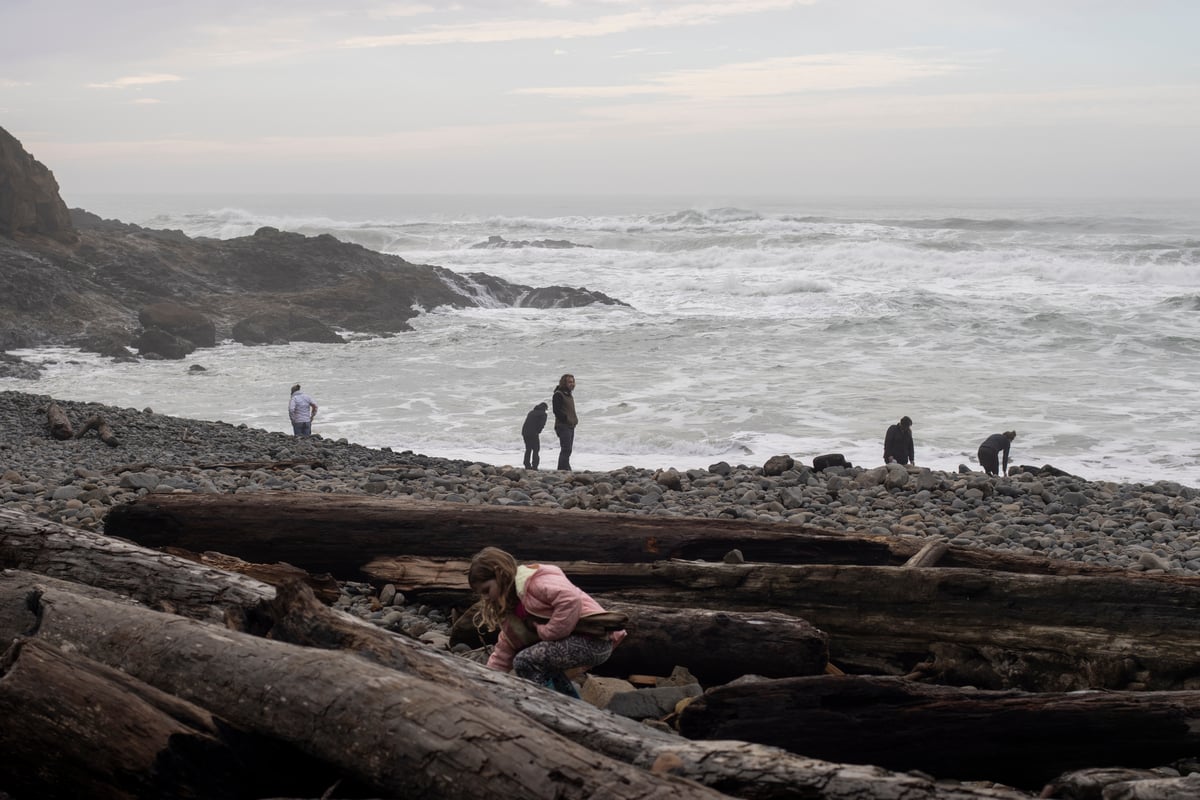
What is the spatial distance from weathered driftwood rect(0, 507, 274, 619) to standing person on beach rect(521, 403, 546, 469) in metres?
10.2

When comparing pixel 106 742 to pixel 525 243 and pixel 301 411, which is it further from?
pixel 525 243

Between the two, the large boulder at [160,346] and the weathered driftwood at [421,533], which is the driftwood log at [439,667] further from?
the large boulder at [160,346]

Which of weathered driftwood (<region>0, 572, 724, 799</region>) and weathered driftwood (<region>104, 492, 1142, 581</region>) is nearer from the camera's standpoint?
weathered driftwood (<region>0, 572, 724, 799</region>)

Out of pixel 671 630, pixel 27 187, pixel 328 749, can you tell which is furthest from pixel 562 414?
pixel 27 187

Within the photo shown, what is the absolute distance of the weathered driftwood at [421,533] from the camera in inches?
241

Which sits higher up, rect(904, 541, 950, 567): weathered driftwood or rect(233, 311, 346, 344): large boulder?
rect(233, 311, 346, 344): large boulder

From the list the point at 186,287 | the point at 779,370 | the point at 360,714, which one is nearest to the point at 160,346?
the point at 186,287

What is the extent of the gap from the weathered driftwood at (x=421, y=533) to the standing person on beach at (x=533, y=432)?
876 cm

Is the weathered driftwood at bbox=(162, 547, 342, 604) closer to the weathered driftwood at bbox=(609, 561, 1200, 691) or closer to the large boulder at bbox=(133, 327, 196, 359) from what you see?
the weathered driftwood at bbox=(609, 561, 1200, 691)

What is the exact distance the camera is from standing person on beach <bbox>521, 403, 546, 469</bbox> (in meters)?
15.2

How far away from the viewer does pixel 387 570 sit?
615cm

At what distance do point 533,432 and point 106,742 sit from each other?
11.9m

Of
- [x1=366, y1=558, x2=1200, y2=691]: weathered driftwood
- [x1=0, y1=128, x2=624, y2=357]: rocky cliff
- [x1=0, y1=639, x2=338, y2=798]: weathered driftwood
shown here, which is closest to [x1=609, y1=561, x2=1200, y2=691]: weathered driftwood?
[x1=366, y1=558, x2=1200, y2=691]: weathered driftwood

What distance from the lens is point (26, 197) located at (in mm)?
33906
